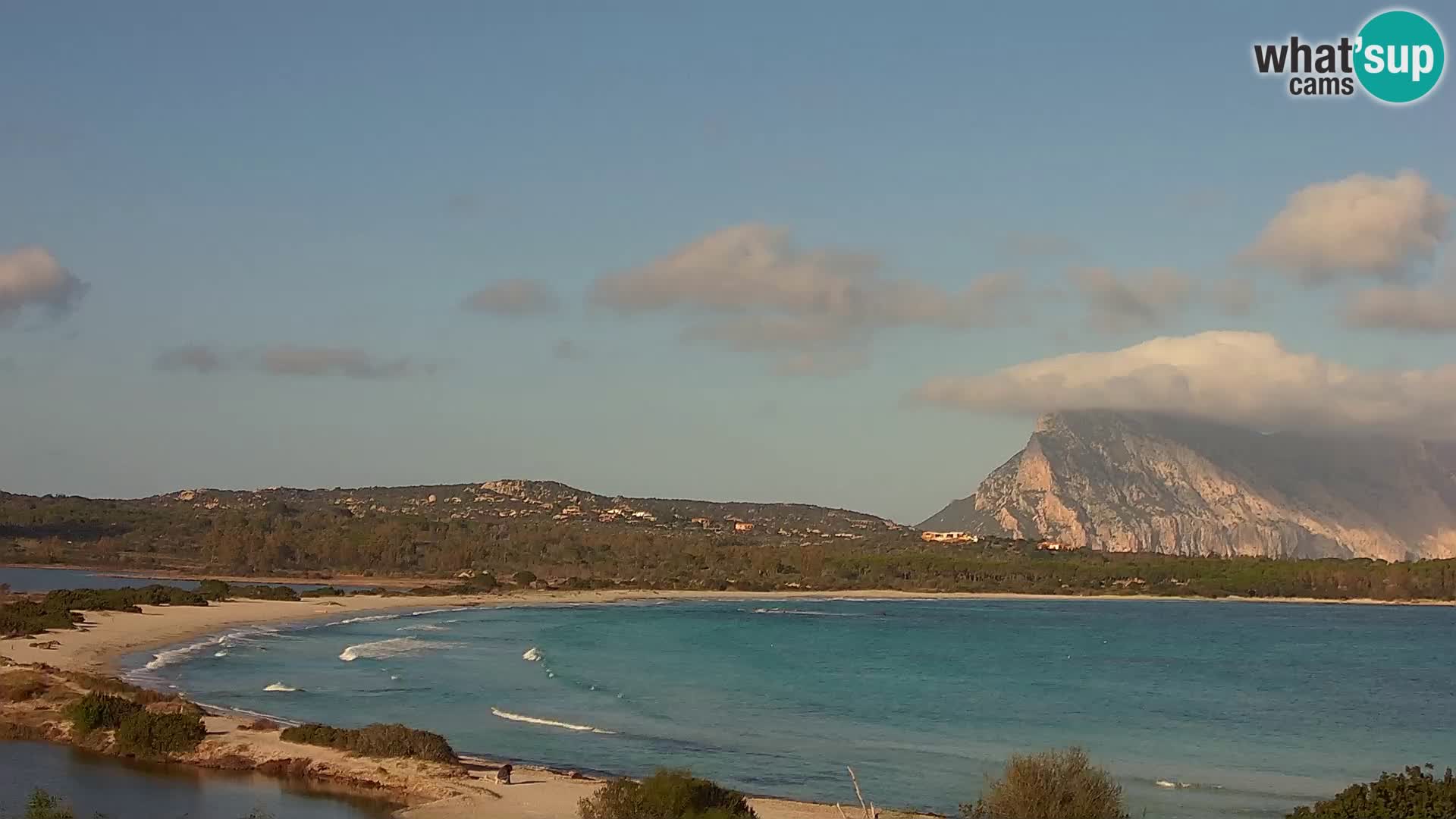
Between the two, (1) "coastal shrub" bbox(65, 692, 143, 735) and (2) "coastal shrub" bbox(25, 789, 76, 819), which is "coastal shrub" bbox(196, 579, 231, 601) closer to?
(1) "coastal shrub" bbox(65, 692, 143, 735)

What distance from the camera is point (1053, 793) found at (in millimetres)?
23000

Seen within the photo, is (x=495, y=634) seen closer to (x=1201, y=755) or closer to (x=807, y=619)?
(x=807, y=619)

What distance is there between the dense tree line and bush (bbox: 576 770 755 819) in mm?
118564

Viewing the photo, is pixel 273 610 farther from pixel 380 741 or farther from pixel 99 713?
pixel 380 741

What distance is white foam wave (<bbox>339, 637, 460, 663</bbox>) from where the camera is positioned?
59500 mm

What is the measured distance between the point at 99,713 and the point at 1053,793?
21.6 metres

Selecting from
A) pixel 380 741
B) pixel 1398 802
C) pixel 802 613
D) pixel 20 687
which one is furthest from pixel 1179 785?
pixel 802 613

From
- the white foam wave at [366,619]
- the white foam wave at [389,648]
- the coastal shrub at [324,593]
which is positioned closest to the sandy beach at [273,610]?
the white foam wave at [366,619]

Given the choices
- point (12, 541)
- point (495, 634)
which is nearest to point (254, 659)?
point (495, 634)

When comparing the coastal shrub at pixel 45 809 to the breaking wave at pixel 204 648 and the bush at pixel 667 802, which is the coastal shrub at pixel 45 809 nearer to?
the bush at pixel 667 802

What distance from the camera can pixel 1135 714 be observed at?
50.1 meters

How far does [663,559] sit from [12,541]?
73.8 m

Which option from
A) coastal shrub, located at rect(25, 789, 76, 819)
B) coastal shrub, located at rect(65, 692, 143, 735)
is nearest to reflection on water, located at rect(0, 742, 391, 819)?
coastal shrub, located at rect(25, 789, 76, 819)

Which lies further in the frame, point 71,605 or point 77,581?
point 77,581
